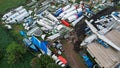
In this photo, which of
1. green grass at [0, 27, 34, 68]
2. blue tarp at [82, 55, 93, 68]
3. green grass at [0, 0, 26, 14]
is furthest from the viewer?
green grass at [0, 0, 26, 14]

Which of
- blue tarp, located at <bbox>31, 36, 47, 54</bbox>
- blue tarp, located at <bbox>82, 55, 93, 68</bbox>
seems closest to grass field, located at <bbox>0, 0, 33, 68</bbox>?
blue tarp, located at <bbox>31, 36, 47, 54</bbox>

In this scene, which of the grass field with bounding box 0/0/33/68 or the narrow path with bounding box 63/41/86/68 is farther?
the grass field with bounding box 0/0/33/68

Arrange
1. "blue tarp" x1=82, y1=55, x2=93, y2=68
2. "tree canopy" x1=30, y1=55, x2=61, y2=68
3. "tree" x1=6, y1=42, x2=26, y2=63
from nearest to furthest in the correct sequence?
"tree canopy" x1=30, y1=55, x2=61, y2=68, "blue tarp" x1=82, y1=55, x2=93, y2=68, "tree" x1=6, y1=42, x2=26, y2=63

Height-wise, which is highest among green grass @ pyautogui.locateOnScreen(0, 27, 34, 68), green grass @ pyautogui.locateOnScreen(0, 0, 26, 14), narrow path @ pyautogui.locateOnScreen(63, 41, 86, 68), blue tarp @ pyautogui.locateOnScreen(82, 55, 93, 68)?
green grass @ pyautogui.locateOnScreen(0, 0, 26, 14)

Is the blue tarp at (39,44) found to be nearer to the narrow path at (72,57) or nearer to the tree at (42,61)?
the narrow path at (72,57)

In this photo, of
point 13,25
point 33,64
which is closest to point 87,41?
point 33,64

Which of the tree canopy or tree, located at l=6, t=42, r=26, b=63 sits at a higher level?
tree, located at l=6, t=42, r=26, b=63

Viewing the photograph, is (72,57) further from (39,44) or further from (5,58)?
(5,58)

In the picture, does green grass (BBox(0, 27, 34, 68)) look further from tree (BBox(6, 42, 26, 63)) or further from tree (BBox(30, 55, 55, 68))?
tree (BBox(30, 55, 55, 68))

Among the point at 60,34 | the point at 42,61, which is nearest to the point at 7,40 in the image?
the point at 60,34
